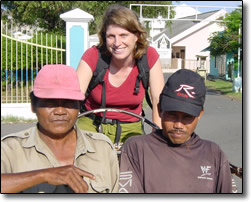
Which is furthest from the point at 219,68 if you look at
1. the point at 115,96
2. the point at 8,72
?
the point at 115,96

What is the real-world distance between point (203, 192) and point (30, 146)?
96 cm

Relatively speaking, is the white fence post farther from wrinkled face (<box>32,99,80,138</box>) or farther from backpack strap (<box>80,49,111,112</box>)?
wrinkled face (<box>32,99,80,138</box>)

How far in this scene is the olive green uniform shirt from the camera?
2.00 metres

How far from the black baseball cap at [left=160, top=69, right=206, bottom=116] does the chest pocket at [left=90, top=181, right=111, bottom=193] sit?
54 cm

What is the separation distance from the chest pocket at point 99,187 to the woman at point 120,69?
37.0 inches

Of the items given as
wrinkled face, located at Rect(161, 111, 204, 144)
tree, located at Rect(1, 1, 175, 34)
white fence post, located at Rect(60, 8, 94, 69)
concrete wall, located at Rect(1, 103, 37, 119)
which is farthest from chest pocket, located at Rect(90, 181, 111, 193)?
tree, located at Rect(1, 1, 175, 34)

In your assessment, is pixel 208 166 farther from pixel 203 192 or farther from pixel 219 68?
pixel 219 68

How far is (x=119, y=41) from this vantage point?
2.89m

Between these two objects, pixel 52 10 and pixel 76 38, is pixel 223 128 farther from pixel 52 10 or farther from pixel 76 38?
pixel 52 10

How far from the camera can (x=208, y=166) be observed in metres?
2.21

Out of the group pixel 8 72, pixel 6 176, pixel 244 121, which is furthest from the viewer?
pixel 8 72

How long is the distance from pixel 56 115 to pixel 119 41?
3.28ft

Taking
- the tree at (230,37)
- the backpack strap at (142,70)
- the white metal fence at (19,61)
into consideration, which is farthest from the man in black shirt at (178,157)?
the tree at (230,37)

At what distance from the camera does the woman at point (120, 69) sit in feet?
9.55
